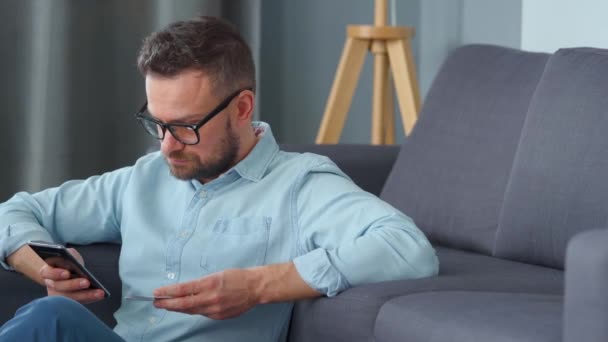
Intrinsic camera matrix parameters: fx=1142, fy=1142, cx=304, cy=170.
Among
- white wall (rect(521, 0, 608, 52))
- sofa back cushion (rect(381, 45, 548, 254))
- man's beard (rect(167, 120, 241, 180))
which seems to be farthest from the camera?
white wall (rect(521, 0, 608, 52))

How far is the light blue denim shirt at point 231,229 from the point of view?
182 centimetres

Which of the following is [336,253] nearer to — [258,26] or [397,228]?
[397,228]

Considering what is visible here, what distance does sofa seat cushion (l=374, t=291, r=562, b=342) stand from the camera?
5.23 ft

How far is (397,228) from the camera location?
1804 mm

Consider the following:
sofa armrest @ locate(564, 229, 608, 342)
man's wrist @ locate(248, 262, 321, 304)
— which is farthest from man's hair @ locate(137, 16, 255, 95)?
sofa armrest @ locate(564, 229, 608, 342)

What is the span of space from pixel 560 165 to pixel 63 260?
0.96 m

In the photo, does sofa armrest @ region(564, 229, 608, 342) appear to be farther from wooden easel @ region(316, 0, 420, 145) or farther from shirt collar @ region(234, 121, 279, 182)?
wooden easel @ region(316, 0, 420, 145)

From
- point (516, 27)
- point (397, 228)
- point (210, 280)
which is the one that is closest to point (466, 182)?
point (397, 228)

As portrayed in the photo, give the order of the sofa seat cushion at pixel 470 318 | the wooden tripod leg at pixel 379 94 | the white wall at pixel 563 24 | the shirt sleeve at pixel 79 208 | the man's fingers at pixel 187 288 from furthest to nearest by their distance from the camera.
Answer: the wooden tripod leg at pixel 379 94
the white wall at pixel 563 24
the shirt sleeve at pixel 79 208
the man's fingers at pixel 187 288
the sofa seat cushion at pixel 470 318

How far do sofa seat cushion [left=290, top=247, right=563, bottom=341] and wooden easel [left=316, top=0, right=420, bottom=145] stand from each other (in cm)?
128

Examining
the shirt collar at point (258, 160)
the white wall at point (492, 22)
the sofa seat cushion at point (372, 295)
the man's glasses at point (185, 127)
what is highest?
the white wall at point (492, 22)

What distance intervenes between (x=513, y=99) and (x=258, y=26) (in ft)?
4.52

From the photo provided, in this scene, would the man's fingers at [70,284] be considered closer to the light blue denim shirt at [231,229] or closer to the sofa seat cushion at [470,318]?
the light blue denim shirt at [231,229]

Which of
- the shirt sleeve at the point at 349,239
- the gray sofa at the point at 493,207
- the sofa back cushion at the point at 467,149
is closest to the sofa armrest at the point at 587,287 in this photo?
the gray sofa at the point at 493,207
